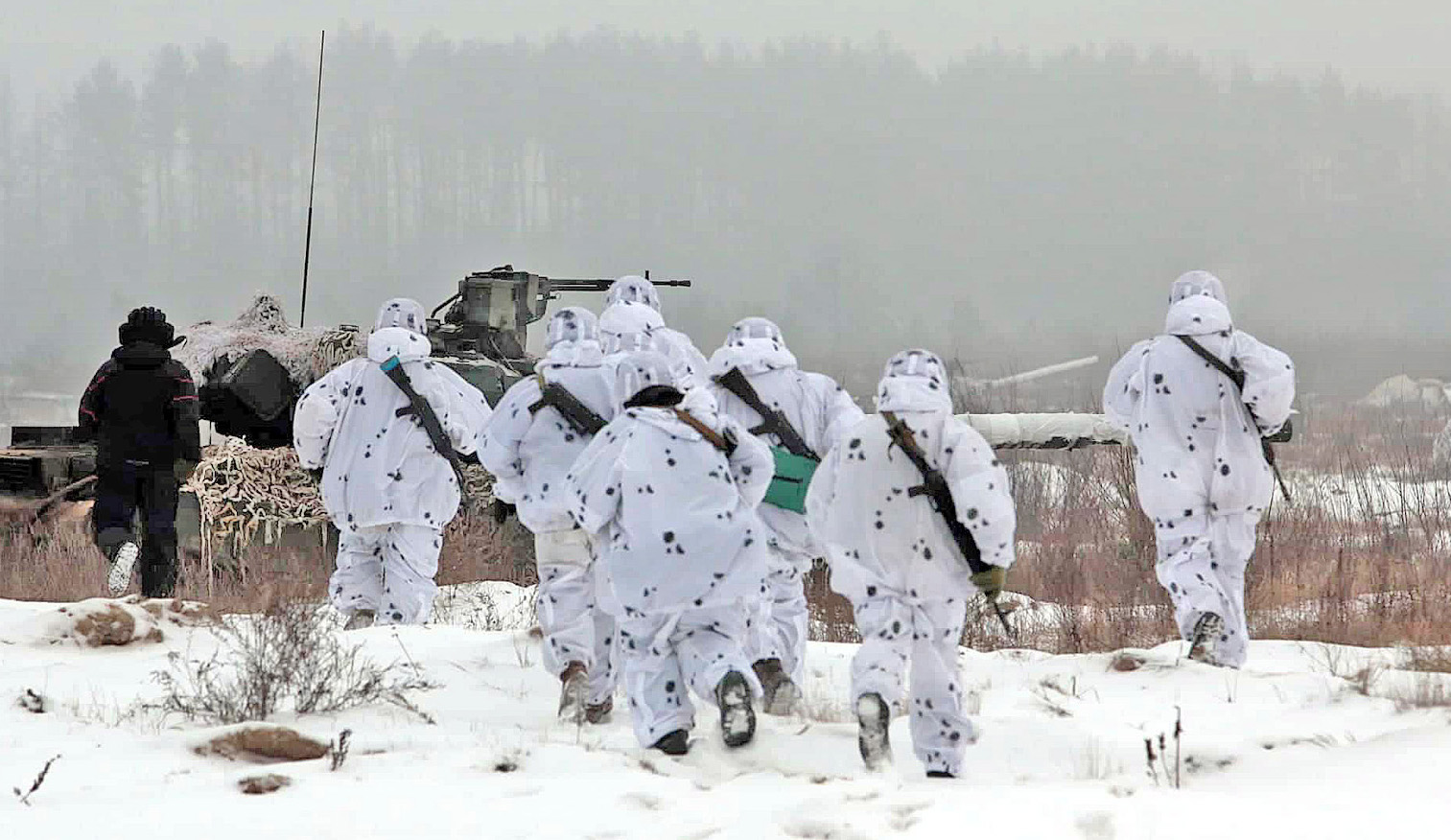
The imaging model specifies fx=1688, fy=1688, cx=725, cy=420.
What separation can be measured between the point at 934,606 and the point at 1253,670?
9.02ft

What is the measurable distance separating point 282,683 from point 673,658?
4.80ft

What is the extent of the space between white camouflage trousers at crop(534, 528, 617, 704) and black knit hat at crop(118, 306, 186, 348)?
413cm

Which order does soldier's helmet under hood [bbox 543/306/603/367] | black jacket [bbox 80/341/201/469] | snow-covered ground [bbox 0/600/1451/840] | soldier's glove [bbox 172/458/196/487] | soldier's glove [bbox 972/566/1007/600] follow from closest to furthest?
snow-covered ground [bbox 0/600/1451/840] → soldier's glove [bbox 972/566/1007/600] → soldier's helmet under hood [bbox 543/306/603/367] → black jacket [bbox 80/341/201/469] → soldier's glove [bbox 172/458/196/487]

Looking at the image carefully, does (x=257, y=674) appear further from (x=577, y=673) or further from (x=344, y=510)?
(x=344, y=510)

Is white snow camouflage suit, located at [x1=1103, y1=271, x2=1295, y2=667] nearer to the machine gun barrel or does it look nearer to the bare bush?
the bare bush

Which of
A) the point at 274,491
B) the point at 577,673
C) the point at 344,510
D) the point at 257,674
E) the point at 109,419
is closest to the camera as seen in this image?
the point at 257,674

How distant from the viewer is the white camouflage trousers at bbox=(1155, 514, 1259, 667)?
24.9 ft

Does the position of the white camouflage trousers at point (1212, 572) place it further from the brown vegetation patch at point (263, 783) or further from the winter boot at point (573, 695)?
the brown vegetation patch at point (263, 783)

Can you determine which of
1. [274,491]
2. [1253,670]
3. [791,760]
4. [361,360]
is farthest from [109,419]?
[1253,670]

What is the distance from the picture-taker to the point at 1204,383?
7.64 metres

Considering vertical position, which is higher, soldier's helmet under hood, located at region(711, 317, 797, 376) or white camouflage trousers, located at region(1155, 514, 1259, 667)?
soldier's helmet under hood, located at region(711, 317, 797, 376)

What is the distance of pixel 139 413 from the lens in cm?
979

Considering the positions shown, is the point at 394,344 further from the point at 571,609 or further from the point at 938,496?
the point at 938,496

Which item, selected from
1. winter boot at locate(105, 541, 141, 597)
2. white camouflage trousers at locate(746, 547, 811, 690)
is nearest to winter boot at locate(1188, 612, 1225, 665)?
white camouflage trousers at locate(746, 547, 811, 690)
